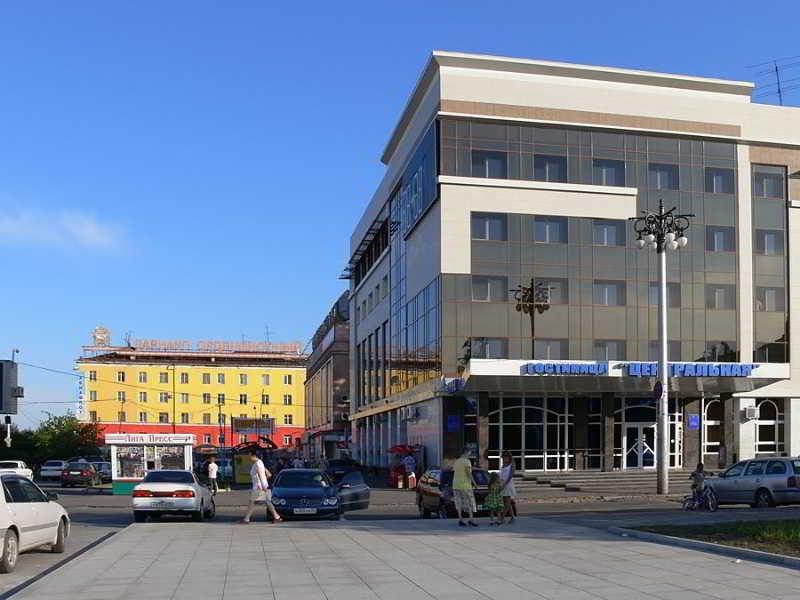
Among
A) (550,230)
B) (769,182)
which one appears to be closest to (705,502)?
(550,230)

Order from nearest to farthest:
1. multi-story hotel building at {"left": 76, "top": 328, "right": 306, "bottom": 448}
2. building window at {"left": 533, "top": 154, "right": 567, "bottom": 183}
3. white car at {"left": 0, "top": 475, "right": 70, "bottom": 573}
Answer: white car at {"left": 0, "top": 475, "right": 70, "bottom": 573}
building window at {"left": 533, "top": 154, "right": 567, "bottom": 183}
multi-story hotel building at {"left": 76, "top": 328, "right": 306, "bottom": 448}

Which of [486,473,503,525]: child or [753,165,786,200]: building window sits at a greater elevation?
[753,165,786,200]: building window

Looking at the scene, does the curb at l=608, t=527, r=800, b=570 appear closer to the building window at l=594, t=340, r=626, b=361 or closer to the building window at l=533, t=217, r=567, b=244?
the building window at l=594, t=340, r=626, b=361

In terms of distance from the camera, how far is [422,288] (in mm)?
49531

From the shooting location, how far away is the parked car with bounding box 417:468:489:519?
82.5 feet

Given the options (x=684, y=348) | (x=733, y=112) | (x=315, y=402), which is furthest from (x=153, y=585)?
(x=315, y=402)

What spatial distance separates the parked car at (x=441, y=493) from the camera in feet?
82.5

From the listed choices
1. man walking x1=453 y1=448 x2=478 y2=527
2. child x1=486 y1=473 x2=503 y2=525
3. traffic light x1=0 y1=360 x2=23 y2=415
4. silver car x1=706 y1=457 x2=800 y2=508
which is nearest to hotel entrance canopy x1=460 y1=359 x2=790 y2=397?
silver car x1=706 y1=457 x2=800 y2=508

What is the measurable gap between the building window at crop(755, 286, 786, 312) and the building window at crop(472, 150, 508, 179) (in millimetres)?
14156

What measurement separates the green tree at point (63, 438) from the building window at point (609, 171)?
53421 millimetres

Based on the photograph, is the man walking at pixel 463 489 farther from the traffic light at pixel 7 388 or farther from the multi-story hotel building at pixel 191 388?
the multi-story hotel building at pixel 191 388

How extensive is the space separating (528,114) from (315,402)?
67179 millimetres

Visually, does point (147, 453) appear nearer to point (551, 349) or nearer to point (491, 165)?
point (551, 349)

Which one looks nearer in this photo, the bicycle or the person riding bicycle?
the bicycle
